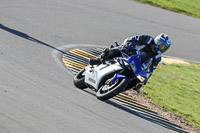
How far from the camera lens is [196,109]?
1150 centimetres

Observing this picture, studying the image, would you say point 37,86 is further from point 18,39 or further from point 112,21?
point 112,21

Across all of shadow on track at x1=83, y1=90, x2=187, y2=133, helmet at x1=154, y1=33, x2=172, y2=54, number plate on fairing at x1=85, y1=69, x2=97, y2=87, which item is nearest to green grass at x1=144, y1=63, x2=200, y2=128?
shadow on track at x1=83, y1=90, x2=187, y2=133

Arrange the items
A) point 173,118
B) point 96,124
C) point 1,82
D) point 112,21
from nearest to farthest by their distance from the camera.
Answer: point 96,124 → point 1,82 → point 173,118 → point 112,21

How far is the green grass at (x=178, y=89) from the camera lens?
36.0ft

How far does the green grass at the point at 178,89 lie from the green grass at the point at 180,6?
20.2ft

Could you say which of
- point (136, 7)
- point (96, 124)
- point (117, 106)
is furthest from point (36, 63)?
point (136, 7)

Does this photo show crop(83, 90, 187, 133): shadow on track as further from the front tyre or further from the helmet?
the helmet

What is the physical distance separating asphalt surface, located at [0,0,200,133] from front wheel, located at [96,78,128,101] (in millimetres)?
334

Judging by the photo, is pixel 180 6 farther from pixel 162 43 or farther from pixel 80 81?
pixel 80 81

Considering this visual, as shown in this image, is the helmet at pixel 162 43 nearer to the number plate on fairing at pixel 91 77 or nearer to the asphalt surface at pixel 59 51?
the number plate on fairing at pixel 91 77

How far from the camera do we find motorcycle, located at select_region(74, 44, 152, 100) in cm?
849

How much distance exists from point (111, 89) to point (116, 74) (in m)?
0.33

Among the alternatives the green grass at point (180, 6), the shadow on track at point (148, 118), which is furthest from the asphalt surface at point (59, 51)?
the green grass at point (180, 6)

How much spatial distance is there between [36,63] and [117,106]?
2443 millimetres
